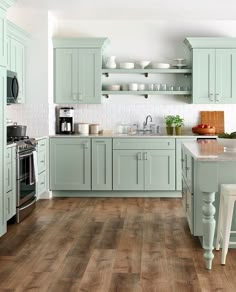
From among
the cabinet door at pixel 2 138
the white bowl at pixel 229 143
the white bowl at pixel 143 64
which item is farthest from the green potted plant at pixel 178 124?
the cabinet door at pixel 2 138

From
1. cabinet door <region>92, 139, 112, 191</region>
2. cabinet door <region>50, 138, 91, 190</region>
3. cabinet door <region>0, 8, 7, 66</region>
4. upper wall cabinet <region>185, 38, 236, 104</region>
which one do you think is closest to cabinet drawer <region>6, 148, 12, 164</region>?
cabinet door <region>0, 8, 7, 66</region>

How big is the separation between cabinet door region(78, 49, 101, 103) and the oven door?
1760 millimetres

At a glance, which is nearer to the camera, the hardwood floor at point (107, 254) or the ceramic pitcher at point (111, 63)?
the hardwood floor at point (107, 254)

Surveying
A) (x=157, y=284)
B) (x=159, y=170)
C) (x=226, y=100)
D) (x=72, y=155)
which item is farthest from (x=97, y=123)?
(x=157, y=284)

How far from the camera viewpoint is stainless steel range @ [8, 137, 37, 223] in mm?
5668

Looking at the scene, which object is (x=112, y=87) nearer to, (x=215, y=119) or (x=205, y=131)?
(x=205, y=131)

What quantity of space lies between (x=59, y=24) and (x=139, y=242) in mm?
4299

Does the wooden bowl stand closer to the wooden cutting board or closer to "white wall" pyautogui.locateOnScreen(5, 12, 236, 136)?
the wooden cutting board

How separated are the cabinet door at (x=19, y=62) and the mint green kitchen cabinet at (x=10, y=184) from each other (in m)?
1.62

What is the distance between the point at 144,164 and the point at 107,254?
3082 mm

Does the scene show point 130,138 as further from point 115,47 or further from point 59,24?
point 59,24

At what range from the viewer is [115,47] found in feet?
25.9

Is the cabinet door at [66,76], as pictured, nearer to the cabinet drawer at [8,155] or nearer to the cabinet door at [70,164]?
the cabinet door at [70,164]

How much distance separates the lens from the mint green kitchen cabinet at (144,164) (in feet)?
24.0
